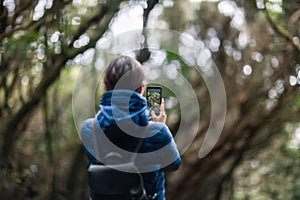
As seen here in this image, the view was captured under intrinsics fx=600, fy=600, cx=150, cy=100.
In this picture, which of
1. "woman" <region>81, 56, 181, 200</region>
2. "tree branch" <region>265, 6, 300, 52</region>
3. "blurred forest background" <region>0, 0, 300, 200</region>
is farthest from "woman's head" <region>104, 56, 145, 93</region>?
"tree branch" <region>265, 6, 300, 52</region>

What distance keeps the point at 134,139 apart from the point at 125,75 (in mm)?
288

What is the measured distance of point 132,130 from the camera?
264cm

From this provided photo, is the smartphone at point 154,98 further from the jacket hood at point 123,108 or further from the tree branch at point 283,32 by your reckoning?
the tree branch at point 283,32

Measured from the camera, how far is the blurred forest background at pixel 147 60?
6.95m

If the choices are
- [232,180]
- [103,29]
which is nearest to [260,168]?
[232,180]

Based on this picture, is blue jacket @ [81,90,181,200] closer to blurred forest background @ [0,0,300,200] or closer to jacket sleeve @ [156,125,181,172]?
jacket sleeve @ [156,125,181,172]

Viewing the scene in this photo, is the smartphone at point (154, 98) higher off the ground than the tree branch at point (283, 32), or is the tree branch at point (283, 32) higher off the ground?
the smartphone at point (154, 98)

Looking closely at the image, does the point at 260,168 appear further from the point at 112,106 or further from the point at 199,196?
the point at 112,106

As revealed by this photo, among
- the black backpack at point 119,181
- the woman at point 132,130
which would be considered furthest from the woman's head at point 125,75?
the black backpack at point 119,181

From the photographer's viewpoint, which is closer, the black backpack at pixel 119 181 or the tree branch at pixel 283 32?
the black backpack at pixel 119 181

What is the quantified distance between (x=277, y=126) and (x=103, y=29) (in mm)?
3562

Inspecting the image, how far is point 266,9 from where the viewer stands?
7.12 metres

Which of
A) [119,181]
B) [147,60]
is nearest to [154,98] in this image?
[119,181]

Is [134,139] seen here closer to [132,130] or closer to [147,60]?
[132,130]
